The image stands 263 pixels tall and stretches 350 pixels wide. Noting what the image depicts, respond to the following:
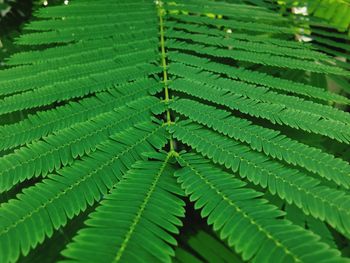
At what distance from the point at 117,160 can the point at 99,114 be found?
0.24m

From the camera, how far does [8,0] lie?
2674 millimetres

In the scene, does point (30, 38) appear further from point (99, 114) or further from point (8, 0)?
point (8, 0)

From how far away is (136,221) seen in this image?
2.07ft

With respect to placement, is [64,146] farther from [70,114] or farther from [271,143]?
[271,143]

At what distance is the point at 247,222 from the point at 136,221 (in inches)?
8.1

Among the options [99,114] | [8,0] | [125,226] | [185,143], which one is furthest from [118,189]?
[8,0]

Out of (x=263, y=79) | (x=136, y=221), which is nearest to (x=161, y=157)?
(x=136, y=221)

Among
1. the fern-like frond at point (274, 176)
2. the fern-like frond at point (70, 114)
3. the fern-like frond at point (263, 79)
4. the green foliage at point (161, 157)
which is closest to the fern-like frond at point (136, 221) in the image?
the green foliage at point (161, 157)

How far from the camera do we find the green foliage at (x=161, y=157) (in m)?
0.61

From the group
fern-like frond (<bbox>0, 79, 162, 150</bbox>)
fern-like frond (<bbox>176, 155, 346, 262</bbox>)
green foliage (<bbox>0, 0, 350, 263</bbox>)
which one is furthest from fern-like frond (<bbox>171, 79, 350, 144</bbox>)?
fern-like frond (<bbox>176, 155, 346, 262</bbox>)

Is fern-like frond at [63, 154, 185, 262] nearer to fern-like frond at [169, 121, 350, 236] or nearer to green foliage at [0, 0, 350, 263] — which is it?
green foliage at [0, 0, 350, 263]

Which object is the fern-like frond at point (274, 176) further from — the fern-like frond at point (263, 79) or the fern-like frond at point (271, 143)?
the fern-like frond at point (263, 79)

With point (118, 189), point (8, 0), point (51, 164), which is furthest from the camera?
point (8, 0)

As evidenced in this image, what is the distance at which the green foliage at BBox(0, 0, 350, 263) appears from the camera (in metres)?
0.61
